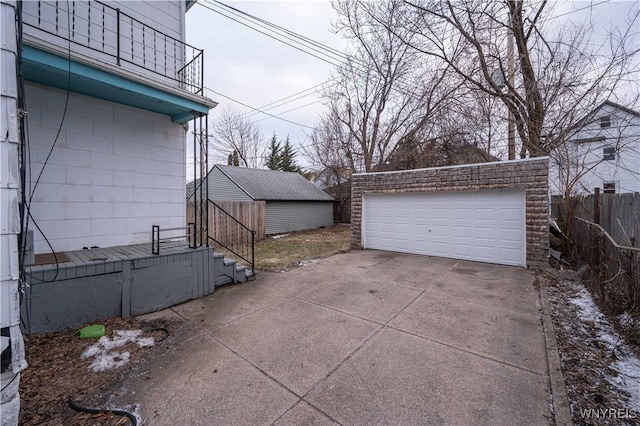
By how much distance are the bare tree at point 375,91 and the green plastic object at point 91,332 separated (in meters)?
13.1

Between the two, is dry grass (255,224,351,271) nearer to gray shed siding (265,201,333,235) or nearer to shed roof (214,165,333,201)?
gray shed siding (265,201,333,235)

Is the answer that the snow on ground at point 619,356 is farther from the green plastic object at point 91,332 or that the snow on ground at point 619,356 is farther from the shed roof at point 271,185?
the shed roof at point 271,185

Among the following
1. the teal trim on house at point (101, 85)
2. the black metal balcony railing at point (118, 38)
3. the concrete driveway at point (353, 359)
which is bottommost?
the concrete driveway at point (353, 359)

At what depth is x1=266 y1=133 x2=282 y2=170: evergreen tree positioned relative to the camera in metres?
28.9

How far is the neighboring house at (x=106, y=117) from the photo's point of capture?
418 cm

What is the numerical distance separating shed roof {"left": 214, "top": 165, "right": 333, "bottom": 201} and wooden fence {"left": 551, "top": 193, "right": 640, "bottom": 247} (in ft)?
37.5

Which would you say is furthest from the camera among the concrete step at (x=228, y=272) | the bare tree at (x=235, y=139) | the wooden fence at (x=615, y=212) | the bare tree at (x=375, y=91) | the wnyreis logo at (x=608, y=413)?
the bare tree at (x=235, y=139)

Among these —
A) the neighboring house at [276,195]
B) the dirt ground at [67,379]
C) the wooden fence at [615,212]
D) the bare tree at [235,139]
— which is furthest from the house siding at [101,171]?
the bare tree at [235,139]

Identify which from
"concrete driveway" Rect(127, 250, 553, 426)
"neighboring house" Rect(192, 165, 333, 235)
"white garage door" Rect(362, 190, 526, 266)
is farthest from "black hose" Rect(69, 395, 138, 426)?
"neighboring house" Rect(192, 165, 333, 235)

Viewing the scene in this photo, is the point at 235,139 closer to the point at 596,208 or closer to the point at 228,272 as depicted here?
the point at 228,272

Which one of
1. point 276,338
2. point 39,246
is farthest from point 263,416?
point 39,246

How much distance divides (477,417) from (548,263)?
6.11m

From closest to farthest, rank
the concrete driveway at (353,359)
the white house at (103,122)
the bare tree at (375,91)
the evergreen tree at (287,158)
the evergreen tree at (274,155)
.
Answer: the concrete driveway at (353,359) → the white house at (103,122) → the bare tree at (375,91) → the evergreen tree at (274,155) → the evergreen tree at (287,158)

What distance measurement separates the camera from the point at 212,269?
5.22 metres
